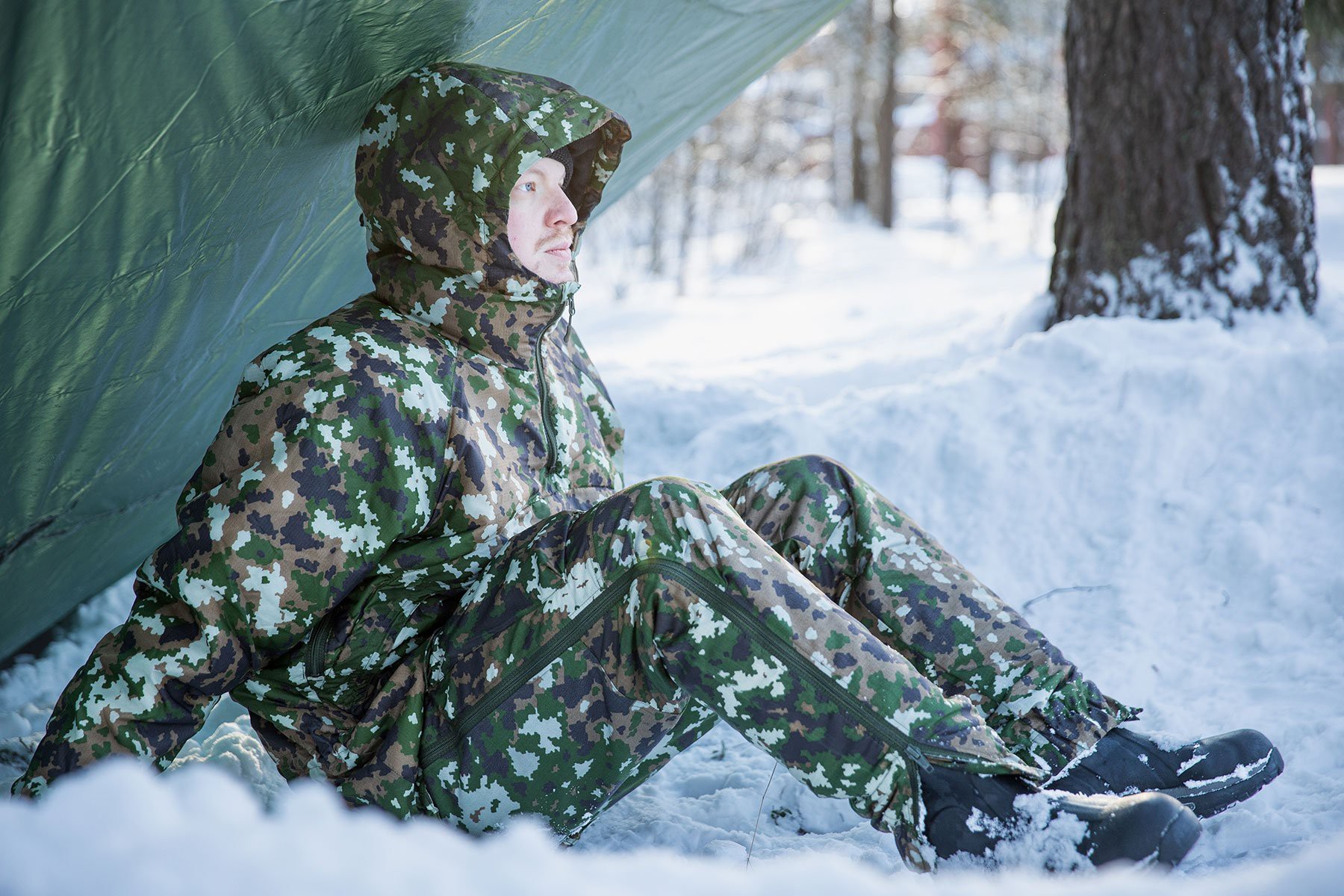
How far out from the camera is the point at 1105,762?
65.1 inches

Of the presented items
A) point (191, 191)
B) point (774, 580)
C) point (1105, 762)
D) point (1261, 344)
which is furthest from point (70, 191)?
point (1261, 344)

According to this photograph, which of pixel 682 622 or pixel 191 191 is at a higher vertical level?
pixel 191 191

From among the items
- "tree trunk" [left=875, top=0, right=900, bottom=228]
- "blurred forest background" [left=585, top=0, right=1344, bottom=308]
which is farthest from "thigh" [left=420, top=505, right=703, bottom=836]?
"tree trunk" [left=875, top=0, right=900, bottom=228]

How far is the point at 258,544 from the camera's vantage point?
4.83ft

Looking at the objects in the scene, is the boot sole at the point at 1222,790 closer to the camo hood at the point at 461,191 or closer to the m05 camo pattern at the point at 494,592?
the m05 camo pattern at the point at 494,592

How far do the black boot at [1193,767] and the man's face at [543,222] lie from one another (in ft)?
3.55

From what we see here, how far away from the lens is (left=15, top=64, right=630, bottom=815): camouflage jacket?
4.82ft

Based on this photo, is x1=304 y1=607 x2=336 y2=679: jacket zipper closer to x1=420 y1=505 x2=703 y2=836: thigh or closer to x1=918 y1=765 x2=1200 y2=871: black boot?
x1=420 y1=505 x2=703 y2=836: thigh

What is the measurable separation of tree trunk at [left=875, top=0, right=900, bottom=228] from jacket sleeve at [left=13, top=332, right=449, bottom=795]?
38.1 ft

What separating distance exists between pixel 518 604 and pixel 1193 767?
3.35ft

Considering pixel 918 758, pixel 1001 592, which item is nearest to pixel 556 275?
pixel 918 758

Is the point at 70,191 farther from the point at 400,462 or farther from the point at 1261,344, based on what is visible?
the point at 1261,344

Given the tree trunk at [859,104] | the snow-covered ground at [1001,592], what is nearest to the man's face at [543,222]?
the snow-covered ground at [1001,592]

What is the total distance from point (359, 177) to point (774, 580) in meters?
0.95
